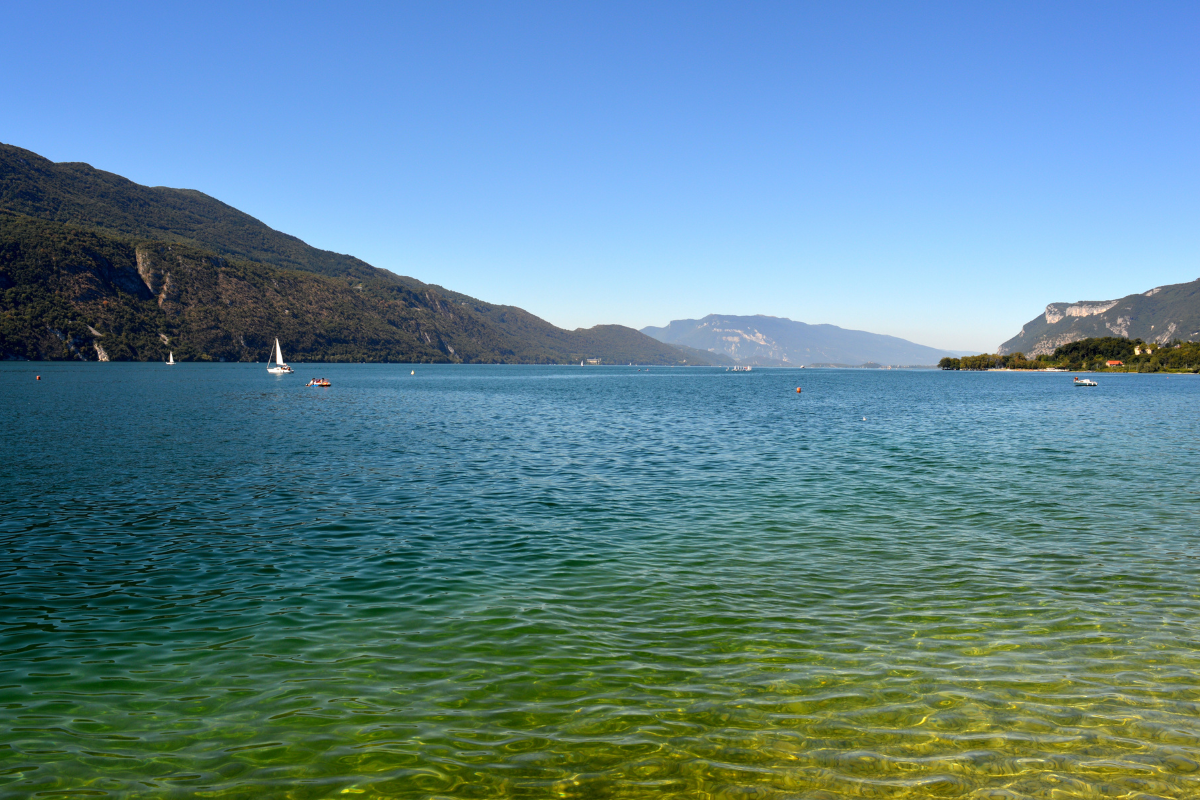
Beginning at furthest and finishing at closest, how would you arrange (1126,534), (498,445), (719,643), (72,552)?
(498,445), (1126,534), (72,552), (719,643)

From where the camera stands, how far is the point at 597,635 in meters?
11.6

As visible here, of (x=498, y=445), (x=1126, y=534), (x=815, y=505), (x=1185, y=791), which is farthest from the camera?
(x=498, y=445)

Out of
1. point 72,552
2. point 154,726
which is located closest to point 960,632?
point 154,726

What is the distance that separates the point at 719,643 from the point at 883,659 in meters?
2.67

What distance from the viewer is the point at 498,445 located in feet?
131

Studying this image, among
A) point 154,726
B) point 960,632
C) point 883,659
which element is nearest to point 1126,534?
point 960,632

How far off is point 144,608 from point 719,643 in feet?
37.7

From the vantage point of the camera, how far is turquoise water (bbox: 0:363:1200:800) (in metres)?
7.64

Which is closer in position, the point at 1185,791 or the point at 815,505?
the point at 1185,791

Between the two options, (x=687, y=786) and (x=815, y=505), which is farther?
(x=815, y=505)

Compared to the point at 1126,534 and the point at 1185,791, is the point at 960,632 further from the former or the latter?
the point at 1126,534

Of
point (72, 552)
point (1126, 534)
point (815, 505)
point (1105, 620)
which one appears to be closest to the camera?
point (1105, 620)

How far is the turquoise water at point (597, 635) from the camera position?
764 centimetres

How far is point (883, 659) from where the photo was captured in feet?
34.4
